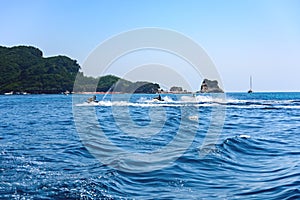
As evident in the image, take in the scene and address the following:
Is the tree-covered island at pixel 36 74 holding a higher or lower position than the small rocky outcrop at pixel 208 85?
higher

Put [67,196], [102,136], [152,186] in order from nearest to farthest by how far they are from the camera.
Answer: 1. [67,196]
2. [152,186]
3. [102,136]

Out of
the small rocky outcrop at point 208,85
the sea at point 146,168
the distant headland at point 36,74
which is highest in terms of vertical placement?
the distant headland at point 36,74

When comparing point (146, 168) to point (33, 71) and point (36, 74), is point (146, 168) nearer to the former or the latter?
point (36, 74)

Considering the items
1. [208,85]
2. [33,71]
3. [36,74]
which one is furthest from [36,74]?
[208,85]

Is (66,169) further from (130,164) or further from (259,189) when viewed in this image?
(259,189)

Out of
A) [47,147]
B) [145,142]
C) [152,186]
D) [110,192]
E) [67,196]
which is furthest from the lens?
[145,142]

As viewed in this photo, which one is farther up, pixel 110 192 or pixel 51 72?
pixel 51 72

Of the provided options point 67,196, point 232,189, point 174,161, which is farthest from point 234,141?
point 67,196

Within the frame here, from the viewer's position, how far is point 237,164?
394 inches

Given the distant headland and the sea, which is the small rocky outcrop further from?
the distant headland

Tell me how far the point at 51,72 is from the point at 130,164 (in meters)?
159

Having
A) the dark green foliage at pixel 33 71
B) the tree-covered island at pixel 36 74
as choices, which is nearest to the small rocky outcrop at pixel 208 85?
the tree-covered island at pixel 36 74

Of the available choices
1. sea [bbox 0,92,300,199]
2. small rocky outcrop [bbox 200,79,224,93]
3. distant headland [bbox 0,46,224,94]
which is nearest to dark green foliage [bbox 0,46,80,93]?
distant headland [bbox 0,46,224,94]

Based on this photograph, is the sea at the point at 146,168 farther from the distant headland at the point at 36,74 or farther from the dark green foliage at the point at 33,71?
the dark green foliage at the point at 33,71
